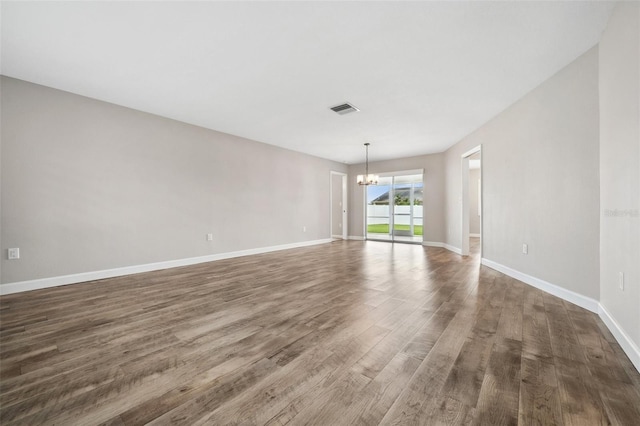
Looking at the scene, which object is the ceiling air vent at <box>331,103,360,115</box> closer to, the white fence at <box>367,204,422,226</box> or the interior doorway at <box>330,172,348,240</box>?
the interior doorway at <box>330,172,348,240</box>

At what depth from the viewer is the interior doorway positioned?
900 centimetres

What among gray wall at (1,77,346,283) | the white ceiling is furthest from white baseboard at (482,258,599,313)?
gray wall at (1,77,346,283)

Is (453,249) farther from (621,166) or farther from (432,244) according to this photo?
(621,166)

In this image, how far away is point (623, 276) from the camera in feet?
6.33

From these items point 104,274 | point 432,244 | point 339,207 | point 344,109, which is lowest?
point 432,244

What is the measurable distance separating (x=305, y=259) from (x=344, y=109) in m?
2.95

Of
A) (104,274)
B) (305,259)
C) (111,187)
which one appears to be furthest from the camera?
(305,259)

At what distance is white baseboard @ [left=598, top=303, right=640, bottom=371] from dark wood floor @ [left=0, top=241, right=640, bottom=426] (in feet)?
0.19

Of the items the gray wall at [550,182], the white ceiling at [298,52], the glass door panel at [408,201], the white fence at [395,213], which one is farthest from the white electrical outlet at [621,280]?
the white fence at [395,213]

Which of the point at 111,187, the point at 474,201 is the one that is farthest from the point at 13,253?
the point at 474,201

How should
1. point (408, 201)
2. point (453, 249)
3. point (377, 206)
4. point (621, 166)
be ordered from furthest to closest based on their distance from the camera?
point (377, 206) < point (408, 201) < point (453, 249) < point (621, 166)

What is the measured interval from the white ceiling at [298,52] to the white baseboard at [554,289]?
2520 millimetres

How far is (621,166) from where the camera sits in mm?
1992

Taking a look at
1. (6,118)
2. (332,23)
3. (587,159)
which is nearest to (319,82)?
(332,23)
